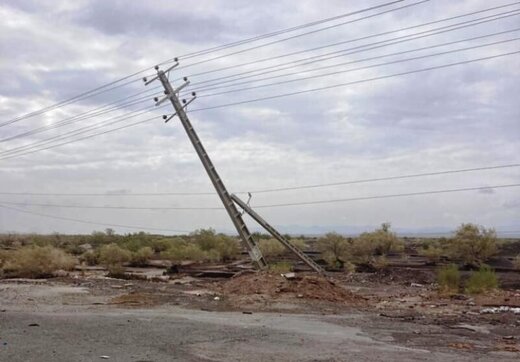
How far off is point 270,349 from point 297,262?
4557cm

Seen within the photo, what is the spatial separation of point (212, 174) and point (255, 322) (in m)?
20.9

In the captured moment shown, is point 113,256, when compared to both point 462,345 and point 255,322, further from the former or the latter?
point 462,345

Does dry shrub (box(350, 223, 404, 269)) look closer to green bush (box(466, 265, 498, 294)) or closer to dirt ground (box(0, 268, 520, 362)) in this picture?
green bush (box(466, 265, 498, 294))

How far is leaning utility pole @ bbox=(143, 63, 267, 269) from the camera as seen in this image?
40.9m

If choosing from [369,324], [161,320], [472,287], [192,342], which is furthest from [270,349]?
[472,287]

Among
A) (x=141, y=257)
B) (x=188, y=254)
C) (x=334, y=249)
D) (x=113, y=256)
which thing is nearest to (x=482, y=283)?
(x=334, y=249)

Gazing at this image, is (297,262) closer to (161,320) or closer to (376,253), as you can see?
(376,253)

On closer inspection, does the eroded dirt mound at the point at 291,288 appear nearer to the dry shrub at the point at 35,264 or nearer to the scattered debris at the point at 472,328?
the scattered debris at the point at 472,328

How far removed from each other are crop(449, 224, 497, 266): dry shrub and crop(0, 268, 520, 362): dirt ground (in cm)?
2198

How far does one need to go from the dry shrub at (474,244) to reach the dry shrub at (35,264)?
116ft

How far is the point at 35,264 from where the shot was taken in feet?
154

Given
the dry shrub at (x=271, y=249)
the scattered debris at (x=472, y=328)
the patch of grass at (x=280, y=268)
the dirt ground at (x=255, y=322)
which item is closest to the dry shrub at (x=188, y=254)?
the dry shrub at (x=271, y=249)

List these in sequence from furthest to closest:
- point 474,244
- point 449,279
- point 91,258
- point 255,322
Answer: point 91,258 → point 474,244 → point 449,279 → point 255,322

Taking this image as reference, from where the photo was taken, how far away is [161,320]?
20.3 metres
